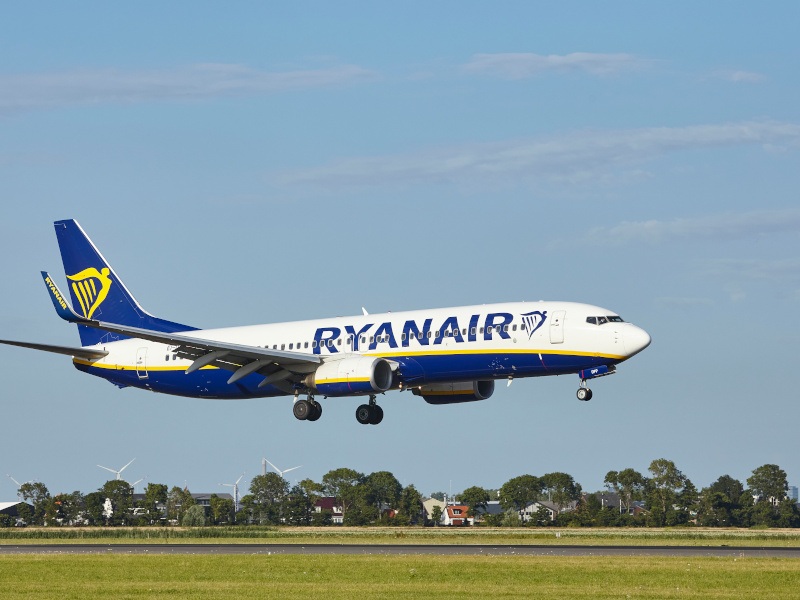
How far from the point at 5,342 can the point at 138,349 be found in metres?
11.2

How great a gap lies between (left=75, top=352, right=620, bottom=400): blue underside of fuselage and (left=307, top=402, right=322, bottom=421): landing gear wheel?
2.14m

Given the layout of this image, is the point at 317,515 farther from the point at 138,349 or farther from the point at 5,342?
the point at 5,342

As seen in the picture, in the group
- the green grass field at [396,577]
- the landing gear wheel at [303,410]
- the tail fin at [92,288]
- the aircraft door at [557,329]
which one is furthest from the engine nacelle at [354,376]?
the tail fin at [92,288]

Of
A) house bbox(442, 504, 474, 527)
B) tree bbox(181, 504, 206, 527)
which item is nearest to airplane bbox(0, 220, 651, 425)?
tree bbox(181, 504, 206, 527)

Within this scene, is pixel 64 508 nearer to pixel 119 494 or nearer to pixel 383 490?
pixel 119 494

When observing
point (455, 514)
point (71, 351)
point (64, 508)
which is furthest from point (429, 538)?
point (455, 514)

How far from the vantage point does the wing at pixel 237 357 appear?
7188cm

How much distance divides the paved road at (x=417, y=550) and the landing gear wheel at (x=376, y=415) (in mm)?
10921

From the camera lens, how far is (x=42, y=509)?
131625mm

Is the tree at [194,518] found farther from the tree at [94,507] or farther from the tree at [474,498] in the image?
the tree at [474,498]

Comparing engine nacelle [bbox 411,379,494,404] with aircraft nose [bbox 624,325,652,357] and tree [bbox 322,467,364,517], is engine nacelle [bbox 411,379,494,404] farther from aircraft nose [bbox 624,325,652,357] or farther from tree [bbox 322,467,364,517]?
tree [bbox 322,467,364,517]

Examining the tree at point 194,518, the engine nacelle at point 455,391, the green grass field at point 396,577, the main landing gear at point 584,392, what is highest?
the engine nacelle at point 455,391

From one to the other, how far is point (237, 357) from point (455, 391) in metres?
12.3

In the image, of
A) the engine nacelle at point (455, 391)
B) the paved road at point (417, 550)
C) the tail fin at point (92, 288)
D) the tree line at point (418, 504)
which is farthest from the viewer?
the tree line at point (418, 504)
